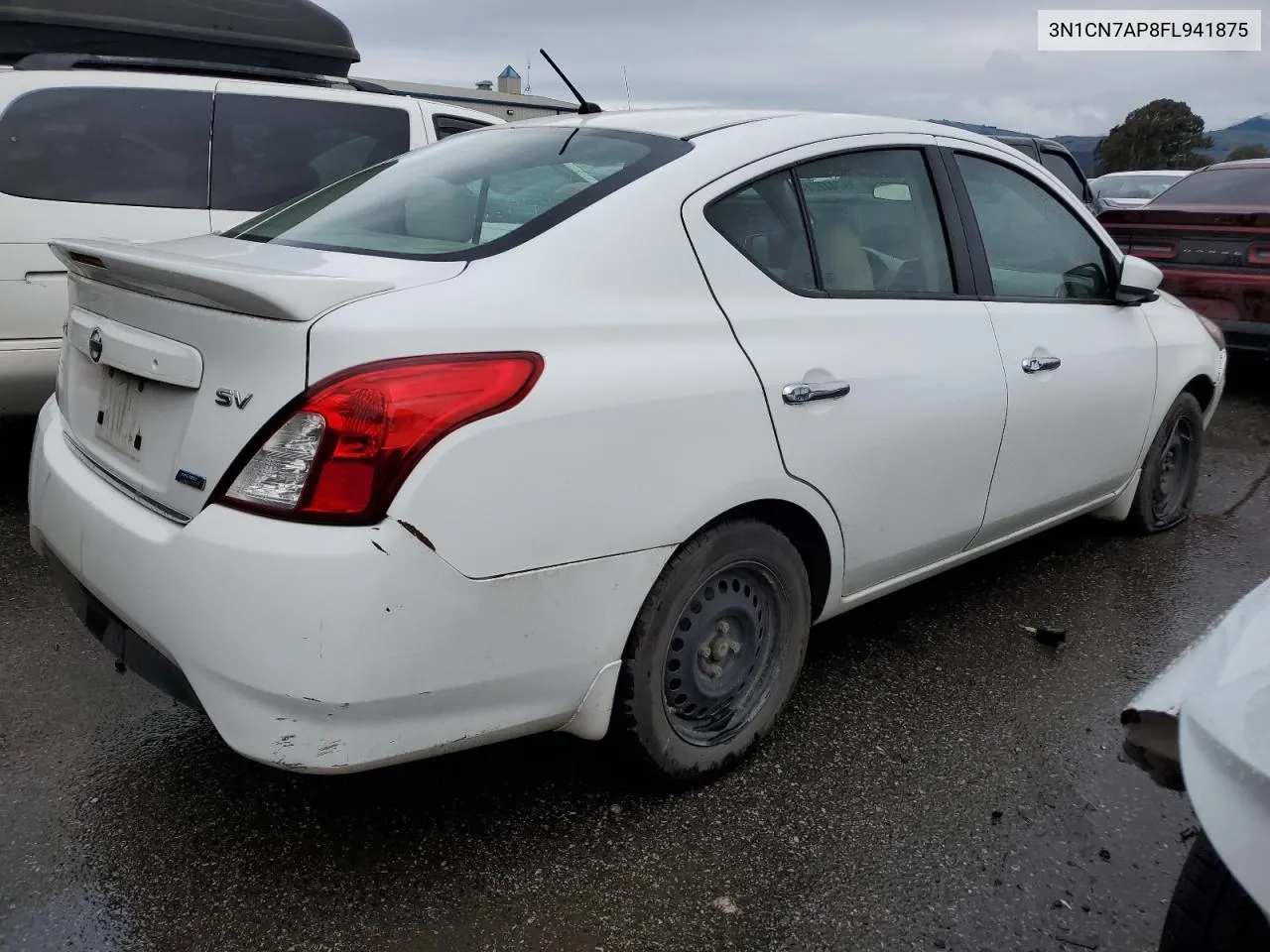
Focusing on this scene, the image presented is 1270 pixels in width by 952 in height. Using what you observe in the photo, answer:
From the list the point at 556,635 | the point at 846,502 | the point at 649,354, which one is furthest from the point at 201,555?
the point at 846,502

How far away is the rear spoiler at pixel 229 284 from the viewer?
1877 millimetres

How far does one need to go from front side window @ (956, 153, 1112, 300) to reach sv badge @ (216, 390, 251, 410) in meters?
2.27

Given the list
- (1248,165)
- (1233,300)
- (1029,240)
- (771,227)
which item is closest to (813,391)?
(771,227)

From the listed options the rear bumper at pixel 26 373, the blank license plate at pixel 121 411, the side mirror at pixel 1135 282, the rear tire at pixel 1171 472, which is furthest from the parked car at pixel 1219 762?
the rear bumper at pixel 26 373

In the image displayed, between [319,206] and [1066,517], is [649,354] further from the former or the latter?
[1066,517]

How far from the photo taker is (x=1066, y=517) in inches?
150

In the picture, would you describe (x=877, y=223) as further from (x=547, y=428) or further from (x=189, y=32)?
(x=189, y=32)

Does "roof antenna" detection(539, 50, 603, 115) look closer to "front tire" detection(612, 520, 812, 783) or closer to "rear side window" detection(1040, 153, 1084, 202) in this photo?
"front tire" detection(612, 520, 812, 783)

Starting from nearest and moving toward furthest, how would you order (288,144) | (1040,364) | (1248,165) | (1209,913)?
(1209,913), (1040,364), (288,144), (1248,165)

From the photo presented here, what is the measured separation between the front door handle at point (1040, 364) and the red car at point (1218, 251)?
14.3 ft

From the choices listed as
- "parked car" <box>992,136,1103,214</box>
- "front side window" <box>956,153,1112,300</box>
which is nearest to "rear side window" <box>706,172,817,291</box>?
"front side window" <box>956,153,1112,300</box>

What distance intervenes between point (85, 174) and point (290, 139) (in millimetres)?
1021

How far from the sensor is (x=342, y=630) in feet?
5.99

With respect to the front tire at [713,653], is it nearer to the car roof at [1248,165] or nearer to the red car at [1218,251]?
the red car at [1218,251]
